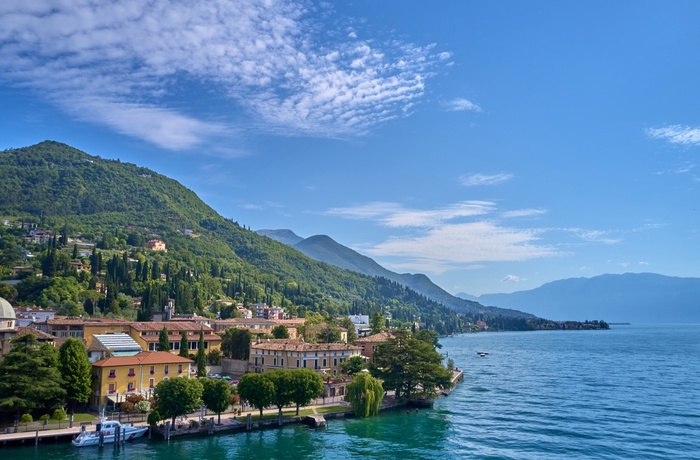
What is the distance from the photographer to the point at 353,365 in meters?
75.8

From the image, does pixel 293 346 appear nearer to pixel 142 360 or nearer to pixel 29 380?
pixel 142 360

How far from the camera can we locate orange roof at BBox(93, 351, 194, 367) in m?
57.3

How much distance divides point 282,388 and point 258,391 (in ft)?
8.47

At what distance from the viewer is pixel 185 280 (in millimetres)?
156375

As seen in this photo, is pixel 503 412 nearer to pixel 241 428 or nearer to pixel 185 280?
pixel 241 428

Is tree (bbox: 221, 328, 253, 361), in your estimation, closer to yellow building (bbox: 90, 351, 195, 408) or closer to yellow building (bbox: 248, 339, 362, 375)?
yellow building (bbox: 248, 339, 362, 375)

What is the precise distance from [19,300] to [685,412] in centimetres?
12064

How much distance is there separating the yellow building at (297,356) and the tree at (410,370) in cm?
937

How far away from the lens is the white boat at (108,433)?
1810 inches

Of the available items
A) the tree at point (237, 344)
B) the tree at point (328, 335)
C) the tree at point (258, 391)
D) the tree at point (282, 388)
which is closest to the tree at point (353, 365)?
the tree at point (237, 344)

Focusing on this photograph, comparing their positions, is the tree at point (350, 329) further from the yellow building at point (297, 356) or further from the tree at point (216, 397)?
the tree at point (216, 397)

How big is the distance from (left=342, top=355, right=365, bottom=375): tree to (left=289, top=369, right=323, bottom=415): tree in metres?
17.7

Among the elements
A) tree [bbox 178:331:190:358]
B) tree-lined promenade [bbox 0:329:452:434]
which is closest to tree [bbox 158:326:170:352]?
tree [bbox 178:331:190:358]

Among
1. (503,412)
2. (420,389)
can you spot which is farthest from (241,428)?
(503,412)
